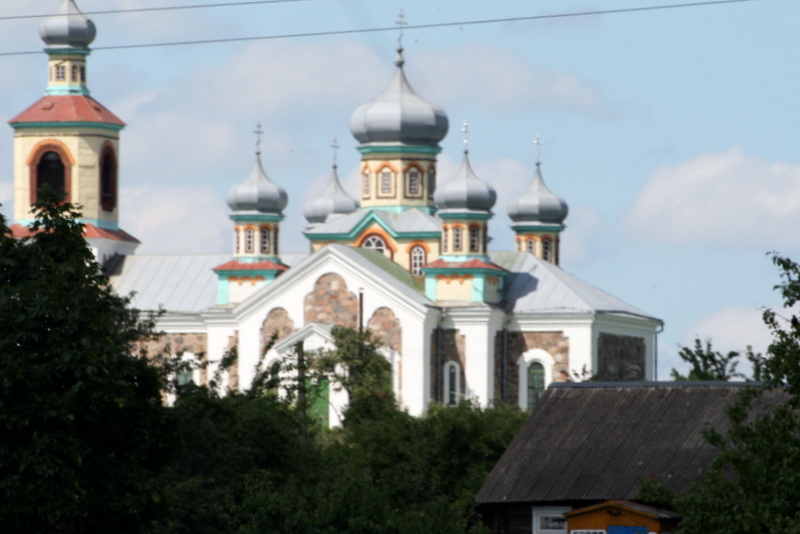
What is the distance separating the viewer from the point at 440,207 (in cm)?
5119

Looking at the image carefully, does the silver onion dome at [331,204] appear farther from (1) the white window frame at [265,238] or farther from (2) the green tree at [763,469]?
(2) the green tree at [763,469]

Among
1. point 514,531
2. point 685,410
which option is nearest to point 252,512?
point 514,531

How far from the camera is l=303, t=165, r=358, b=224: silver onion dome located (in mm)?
62094

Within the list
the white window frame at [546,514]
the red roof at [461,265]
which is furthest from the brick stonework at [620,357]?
the white window frame at [546,514]

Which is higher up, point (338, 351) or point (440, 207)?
point (440, 207)

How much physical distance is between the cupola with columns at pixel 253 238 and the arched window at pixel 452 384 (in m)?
6.21

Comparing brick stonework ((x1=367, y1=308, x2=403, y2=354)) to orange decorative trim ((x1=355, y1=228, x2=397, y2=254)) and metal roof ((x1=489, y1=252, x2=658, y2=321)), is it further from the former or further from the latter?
orange decorative trim ((x1=355, y1=228, x2=397, y2=254))

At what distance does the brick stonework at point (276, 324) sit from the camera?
164 feet

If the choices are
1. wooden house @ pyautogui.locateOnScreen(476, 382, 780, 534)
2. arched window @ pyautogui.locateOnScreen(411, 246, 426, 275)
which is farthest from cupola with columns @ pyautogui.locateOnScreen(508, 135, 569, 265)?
wooden house @ pyautogui.locateOnScreen(476, 382, 780, 534)

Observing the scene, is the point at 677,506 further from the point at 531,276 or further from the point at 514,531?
the point at 531,276

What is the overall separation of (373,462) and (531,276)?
2106 centimetres

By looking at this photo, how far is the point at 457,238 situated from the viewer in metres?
50.6

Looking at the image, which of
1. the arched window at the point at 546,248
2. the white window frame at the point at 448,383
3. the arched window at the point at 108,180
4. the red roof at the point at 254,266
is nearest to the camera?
the white window frame at the point at 448,383

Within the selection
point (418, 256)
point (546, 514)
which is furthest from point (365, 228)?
point (546, 514)
